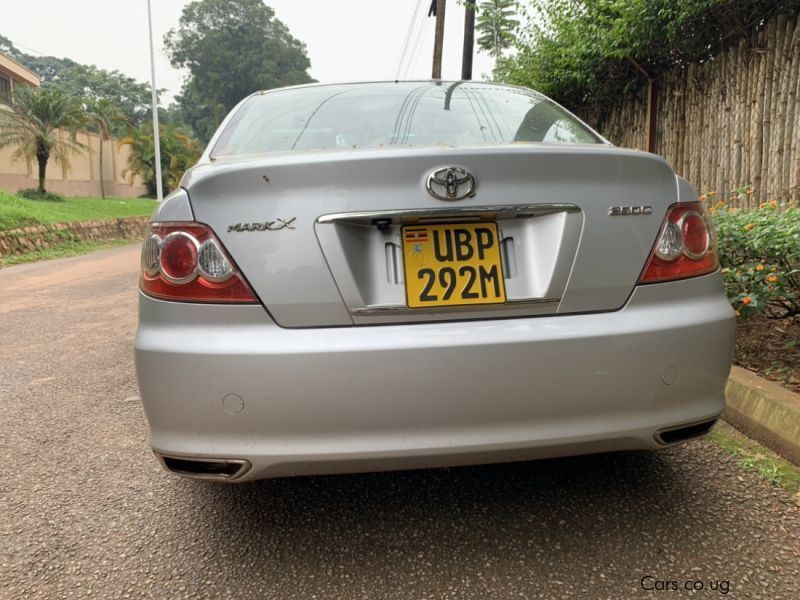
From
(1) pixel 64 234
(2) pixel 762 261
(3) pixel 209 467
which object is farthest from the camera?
(1) pixel 64 234

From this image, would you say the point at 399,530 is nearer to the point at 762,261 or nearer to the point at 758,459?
the point at 758,459

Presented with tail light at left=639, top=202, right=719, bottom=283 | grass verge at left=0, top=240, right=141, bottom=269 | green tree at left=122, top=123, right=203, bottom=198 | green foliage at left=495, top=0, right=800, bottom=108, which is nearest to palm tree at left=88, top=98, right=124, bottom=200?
green tree at left=122, top=123, right=203, bottom=198

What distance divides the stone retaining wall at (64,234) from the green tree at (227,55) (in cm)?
4756

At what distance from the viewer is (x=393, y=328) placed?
1.57 m

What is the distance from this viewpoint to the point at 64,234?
15.4m

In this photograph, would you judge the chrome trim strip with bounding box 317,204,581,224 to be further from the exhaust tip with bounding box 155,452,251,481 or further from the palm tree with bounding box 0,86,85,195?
the palm tree with bounding box 0,86,85,195

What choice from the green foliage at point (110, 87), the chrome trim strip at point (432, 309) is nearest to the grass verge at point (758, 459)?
the chrome trim strip at point (432, 309)

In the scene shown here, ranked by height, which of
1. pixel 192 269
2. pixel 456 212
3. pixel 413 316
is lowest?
pixel 413 316

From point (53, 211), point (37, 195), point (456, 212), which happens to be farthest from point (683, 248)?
point (37, 195)

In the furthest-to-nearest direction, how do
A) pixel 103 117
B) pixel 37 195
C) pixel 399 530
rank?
pixel 103 117 → pixel 37 195 → pixel 399 530

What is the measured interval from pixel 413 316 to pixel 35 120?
23442 millimetres

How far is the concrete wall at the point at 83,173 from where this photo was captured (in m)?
22.9

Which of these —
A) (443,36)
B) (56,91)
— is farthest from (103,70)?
(443,36)

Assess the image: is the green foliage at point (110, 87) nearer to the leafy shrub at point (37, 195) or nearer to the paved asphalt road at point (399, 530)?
the leafy shrub at point (37, 195)
